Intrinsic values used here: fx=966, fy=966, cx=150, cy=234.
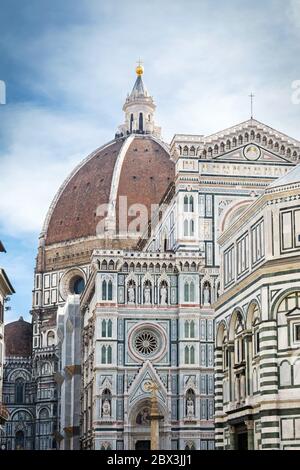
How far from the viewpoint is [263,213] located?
28.6m

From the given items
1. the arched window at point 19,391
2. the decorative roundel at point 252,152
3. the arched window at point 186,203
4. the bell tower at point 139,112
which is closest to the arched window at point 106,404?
the arched window at point 186,203

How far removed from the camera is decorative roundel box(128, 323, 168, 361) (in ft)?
176

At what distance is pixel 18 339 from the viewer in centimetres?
9612

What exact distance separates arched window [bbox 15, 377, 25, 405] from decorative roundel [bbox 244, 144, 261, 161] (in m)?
42.2

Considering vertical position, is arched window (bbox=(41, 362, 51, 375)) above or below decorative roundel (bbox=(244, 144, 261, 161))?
below

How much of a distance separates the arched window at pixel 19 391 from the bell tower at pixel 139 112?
29.8 m

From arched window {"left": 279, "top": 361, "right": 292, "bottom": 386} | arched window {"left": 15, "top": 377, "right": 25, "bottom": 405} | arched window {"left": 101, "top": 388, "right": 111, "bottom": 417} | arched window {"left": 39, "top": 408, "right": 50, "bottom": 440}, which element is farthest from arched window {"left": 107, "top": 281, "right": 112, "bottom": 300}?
arched window {"left": 15, "top": 377, "right": 25, "bottom": 405}

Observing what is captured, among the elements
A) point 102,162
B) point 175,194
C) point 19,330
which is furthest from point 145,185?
point 175,194

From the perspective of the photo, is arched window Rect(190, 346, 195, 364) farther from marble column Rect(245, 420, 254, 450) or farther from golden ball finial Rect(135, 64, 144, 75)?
golden ball finial Rect(135, 64, 144, 75)

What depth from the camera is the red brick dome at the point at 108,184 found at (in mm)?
93938

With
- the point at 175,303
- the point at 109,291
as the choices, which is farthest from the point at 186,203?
the point at 109,291

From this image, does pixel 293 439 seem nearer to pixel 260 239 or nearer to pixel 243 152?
pixel 260 239

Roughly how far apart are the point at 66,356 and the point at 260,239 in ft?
146

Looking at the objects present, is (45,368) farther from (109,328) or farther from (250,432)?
(250,432)
